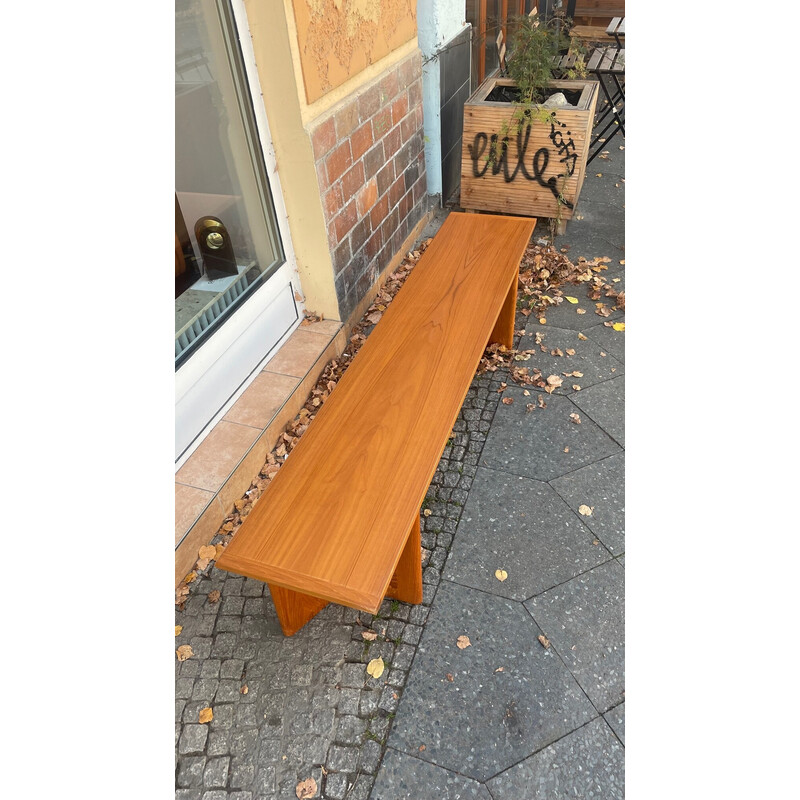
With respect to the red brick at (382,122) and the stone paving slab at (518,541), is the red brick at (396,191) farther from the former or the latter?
the stone paving slab at (518,541)

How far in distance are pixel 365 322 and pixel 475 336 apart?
140cm

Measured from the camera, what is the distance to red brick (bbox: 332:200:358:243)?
12.0ft

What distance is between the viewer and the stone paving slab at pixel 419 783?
2033mm

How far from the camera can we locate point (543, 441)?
129 inches

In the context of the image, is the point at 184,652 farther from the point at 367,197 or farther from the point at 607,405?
the point at 367,197

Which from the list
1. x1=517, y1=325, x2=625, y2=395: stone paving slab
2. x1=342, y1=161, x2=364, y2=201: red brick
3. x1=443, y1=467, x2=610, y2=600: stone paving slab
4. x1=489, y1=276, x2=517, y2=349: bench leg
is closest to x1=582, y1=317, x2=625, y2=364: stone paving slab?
x1=517, y1=325, x2=625, y2=395: stone paving slab

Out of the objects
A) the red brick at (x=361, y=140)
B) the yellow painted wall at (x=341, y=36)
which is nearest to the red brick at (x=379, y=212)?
the red brick at (x=361, y=140)

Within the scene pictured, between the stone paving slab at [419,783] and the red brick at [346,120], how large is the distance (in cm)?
305

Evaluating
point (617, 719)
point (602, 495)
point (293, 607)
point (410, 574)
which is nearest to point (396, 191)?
point (602, 495)

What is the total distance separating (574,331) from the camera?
407 cm

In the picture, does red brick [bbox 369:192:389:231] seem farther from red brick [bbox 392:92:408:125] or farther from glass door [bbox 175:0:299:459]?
glass door [bbox 175:0:299:459]

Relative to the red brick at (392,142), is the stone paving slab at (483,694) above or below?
below

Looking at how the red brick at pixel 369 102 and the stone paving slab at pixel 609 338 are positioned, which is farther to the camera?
the stone paving slab at pixel 609 338

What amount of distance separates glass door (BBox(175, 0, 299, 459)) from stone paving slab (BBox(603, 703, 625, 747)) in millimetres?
2099
